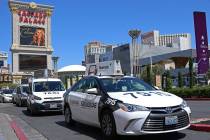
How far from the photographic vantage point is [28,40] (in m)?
124

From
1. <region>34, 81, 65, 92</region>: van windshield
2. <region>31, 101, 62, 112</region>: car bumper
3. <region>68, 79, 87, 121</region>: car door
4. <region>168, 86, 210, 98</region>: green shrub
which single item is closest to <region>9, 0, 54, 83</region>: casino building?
<region>168, 86, 210, 98</region>: green shrub

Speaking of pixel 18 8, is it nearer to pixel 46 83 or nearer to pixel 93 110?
pixel 46 83

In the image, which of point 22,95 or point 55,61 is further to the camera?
point 55,61

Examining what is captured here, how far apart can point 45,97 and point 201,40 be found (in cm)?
2188

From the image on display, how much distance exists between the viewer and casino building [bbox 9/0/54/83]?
4801 inches

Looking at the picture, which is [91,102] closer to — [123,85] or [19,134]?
[123,85]

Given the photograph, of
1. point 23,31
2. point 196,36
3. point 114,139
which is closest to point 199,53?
point 196,36

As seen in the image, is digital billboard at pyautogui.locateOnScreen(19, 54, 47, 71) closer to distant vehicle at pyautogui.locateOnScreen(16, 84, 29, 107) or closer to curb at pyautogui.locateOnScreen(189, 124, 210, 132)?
distant vehicle at pyautogui.locateOnScreen(16, 84, 29, 107)

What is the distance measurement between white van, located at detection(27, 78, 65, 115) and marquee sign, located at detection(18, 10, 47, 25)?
108257mm

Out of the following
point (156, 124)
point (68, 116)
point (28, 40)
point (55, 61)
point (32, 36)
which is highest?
point (32, 36)

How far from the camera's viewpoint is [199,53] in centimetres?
3672

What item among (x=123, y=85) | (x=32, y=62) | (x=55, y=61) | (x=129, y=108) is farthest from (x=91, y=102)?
(x=55, y=61)

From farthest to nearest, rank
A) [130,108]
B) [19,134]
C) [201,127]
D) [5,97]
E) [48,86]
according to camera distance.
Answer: [5,97], [48,86], [19,134], [201,127], [130,108]

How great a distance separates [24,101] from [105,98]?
63.2ft
